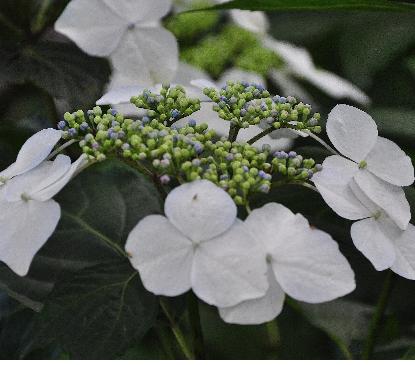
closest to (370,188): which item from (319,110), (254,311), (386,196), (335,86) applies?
(386,196)

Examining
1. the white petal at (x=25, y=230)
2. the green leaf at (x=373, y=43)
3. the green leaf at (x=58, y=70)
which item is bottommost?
the green leaf at (x=58, y=70)

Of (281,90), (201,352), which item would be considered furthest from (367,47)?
(201,352)

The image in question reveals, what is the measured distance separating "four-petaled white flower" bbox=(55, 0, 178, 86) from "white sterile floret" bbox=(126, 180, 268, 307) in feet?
0.97

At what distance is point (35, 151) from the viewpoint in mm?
549

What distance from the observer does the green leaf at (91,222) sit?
0.61 meters

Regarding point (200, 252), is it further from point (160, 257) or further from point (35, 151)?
point (35, 151)

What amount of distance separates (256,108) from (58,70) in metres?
0.24

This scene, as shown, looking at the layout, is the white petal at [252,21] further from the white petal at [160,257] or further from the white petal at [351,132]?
the white petal at [160,257]

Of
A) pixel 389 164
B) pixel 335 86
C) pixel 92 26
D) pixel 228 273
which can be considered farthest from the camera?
pixel 335 86

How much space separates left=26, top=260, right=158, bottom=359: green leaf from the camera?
20.6 inches

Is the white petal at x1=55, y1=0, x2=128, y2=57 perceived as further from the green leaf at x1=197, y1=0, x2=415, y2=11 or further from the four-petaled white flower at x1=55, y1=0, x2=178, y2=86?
the green leaf at x1=197, y1=0, x2=415, y2=11

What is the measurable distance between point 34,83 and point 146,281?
12.0 inches

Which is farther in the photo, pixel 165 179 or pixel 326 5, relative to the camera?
pixel 326 5

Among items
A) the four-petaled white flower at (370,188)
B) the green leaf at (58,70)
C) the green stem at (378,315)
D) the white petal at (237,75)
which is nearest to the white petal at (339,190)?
the four-petaled white flower at (370,188)
